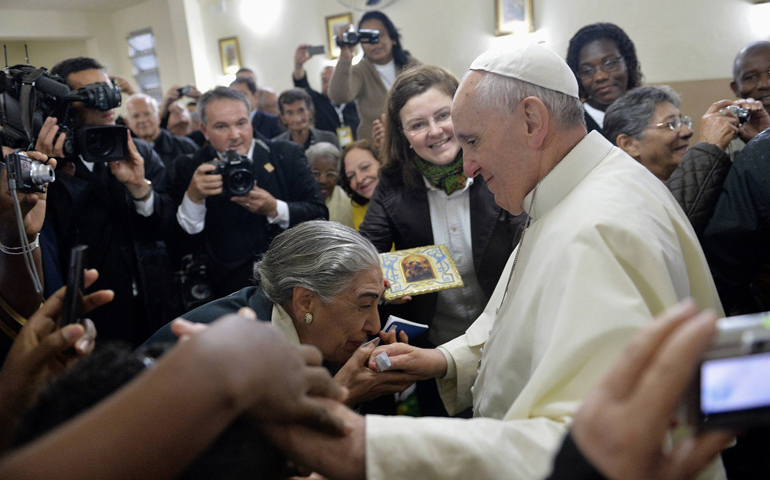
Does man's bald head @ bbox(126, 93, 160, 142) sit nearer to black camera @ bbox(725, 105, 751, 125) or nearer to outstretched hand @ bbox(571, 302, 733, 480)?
black camera @ bbox(725, 105, 751, 125)

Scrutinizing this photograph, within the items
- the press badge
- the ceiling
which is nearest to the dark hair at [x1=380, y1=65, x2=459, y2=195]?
the press badge

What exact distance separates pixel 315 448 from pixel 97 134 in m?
2.26

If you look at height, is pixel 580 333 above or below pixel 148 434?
below

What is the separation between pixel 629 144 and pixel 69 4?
1157 cm

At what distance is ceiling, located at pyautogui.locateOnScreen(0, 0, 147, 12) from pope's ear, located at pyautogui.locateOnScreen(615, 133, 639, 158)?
10526 millimetres

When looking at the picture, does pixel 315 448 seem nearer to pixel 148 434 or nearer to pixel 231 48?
pixel 148 434

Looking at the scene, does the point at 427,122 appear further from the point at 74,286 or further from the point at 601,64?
the point at 74,286

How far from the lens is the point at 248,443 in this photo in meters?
0.90

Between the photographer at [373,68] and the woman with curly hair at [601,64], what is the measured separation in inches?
54.1

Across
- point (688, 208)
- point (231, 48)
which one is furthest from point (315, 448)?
point (231, 48)

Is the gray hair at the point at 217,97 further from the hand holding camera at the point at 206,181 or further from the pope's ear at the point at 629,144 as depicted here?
the pope's ear at the point at 629,144

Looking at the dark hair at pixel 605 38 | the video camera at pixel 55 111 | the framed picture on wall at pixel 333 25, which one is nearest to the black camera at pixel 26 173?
the video camera at pixel 55 111

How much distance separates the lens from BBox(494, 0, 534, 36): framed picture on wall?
6.44m

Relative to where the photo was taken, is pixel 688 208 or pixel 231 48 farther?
pixel 231 48
